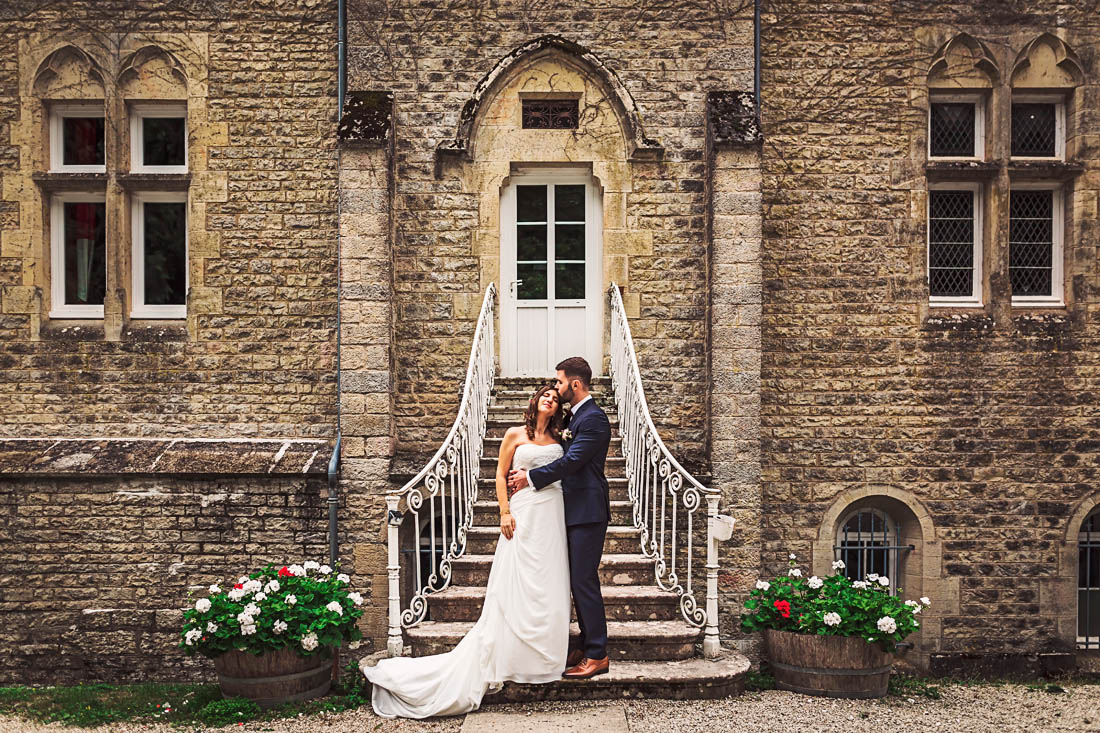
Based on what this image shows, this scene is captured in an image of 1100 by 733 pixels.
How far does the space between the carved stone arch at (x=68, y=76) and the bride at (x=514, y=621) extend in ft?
19.7

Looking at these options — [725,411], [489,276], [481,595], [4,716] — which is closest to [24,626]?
[4,716]

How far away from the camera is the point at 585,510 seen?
19.9ft

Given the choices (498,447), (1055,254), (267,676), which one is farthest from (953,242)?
(267,676)

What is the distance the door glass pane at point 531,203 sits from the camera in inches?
370

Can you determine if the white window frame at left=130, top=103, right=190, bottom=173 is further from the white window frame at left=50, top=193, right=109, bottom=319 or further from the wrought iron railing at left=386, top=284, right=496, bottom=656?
the wrought iron railing at left=386, top=284, right=496, bottom=656

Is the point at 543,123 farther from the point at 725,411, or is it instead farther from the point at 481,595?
the point at 481,595

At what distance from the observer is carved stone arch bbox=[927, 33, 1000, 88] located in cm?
929

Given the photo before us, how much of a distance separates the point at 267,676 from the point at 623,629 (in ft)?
8.05

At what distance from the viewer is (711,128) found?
28.0ft

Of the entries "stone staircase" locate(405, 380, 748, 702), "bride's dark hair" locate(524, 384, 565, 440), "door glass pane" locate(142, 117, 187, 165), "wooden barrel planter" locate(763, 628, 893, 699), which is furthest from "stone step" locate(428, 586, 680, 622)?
"door glass pane" locate(142, 117, 187, 165)

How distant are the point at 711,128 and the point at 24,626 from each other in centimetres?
746

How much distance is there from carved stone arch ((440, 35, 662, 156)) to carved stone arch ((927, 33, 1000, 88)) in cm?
288

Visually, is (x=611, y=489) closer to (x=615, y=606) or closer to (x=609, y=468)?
(x=609, y=468)

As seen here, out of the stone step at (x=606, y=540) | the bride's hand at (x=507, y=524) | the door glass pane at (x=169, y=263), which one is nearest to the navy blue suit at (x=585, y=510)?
the bride's hand at (x=507, y=524)
